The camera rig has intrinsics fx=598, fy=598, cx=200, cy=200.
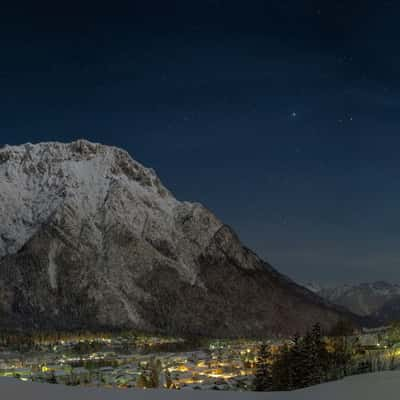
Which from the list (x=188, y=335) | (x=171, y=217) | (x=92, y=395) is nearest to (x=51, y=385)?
(x=92, y=395)

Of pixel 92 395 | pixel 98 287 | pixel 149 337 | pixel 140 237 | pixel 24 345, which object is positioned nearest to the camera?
pixel 92 395

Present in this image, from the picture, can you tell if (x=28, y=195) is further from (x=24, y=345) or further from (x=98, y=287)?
(x=24, y=345)

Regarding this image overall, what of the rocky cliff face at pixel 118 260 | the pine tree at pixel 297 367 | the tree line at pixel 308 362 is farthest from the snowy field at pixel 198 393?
the rocky cliff face at pixel 118 260

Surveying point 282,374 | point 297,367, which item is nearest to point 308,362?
point 297,367

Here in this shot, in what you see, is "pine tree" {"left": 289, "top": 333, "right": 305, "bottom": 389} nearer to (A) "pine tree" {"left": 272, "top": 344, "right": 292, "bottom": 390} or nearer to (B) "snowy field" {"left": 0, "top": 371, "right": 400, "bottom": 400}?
(A) "pine tree" {"left": 272, "top": 344, "right": 292, "bottom": 390}

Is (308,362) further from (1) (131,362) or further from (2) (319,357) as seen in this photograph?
(1) (131,362)

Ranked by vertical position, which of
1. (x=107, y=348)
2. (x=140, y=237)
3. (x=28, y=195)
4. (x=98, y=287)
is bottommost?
(x=107, y=348)
